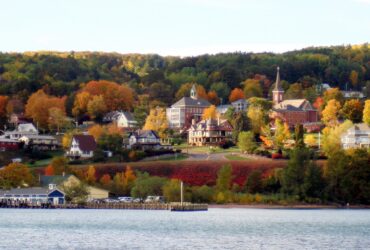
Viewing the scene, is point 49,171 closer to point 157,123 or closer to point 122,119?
point 157,123

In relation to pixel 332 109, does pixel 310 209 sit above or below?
below

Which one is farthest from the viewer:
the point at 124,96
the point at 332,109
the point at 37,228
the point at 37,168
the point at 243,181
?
the point at 124,96

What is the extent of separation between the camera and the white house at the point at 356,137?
15262 cm

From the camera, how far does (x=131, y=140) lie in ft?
538

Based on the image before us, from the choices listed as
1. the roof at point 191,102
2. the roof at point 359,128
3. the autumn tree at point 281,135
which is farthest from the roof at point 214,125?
the roof at point 191,102

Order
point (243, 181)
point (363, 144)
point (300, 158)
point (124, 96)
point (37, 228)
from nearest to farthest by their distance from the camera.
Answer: point (37, 228) → point (300, 158) → point (243, 181) → point (363, 144) → point (124, 96)

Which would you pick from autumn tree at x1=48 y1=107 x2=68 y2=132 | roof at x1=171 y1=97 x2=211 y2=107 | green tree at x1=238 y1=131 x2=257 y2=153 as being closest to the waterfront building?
green tree at x1=238 y1=131 x2=257 y2=153

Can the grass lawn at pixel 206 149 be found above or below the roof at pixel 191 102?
below

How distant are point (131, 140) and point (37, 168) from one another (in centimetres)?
2498

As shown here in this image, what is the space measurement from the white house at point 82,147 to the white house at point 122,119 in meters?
27.5

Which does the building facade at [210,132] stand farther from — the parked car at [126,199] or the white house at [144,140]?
the parked car at [126,199]

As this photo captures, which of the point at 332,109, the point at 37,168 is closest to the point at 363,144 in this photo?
the point at 332,109

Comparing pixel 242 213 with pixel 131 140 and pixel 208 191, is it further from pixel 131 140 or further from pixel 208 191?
pixel 131 140

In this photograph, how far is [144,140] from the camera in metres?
162
